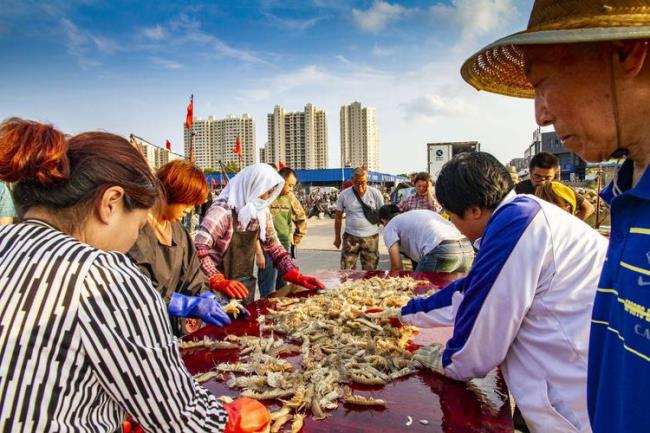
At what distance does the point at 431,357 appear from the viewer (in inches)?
65.1

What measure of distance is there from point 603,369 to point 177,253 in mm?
2272

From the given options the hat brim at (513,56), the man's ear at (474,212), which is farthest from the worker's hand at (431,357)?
the hat brim at (513,56)

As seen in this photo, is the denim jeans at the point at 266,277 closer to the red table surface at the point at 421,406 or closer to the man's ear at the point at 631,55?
the red table surface at the point at 421,406

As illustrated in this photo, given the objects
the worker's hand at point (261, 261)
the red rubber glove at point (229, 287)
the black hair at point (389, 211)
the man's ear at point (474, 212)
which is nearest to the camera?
the man's ear at point (474, 212)

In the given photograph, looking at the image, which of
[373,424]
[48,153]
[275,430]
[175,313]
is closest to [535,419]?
[373,424]

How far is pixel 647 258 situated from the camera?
0.72 m

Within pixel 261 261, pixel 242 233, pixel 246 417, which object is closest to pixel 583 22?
pixel 246 417

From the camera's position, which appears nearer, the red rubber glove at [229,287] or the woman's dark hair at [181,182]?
the woman's dark hair at [181,182]

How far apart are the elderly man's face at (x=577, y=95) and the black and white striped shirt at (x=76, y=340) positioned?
0.96m

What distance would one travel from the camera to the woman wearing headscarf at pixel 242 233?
3201mm

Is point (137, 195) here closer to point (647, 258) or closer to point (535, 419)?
point (647, 258)

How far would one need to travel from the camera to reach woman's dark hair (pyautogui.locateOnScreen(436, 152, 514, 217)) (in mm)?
1691

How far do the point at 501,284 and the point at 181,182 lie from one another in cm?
187

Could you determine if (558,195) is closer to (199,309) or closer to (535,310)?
(535,310)
